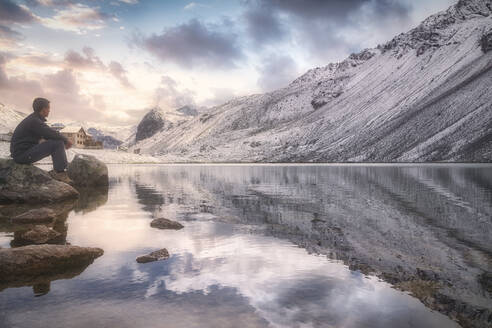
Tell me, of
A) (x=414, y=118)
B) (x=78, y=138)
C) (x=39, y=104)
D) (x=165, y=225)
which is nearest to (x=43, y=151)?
(x=39, y=104)

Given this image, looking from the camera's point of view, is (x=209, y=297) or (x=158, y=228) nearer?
(x=209, y=297)

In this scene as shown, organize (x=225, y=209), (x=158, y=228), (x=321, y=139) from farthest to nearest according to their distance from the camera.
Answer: (x=321, y=139)
(x=225, y=209)
(x=158, y=228)

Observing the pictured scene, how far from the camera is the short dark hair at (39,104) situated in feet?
46.7

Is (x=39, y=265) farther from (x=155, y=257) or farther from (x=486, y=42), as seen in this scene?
(x=486, y=42)

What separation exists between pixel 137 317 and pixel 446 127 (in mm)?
135842

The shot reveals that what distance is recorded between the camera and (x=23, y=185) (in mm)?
16125

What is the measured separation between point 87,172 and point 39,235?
18.4 m

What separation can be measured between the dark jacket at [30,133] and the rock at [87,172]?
1099 centimetres

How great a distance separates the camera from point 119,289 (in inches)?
233

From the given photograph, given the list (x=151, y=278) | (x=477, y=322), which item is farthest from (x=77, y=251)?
(x=477, y=322)

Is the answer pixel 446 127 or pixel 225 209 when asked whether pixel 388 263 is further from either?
pixel 446 127

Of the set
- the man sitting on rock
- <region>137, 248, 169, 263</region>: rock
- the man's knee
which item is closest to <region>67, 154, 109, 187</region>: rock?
the man sitting on rock

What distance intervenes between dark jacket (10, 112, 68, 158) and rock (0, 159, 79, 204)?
0.93 metres

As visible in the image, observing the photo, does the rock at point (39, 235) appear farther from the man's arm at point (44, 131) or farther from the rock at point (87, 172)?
the rock at point (87, 172)
